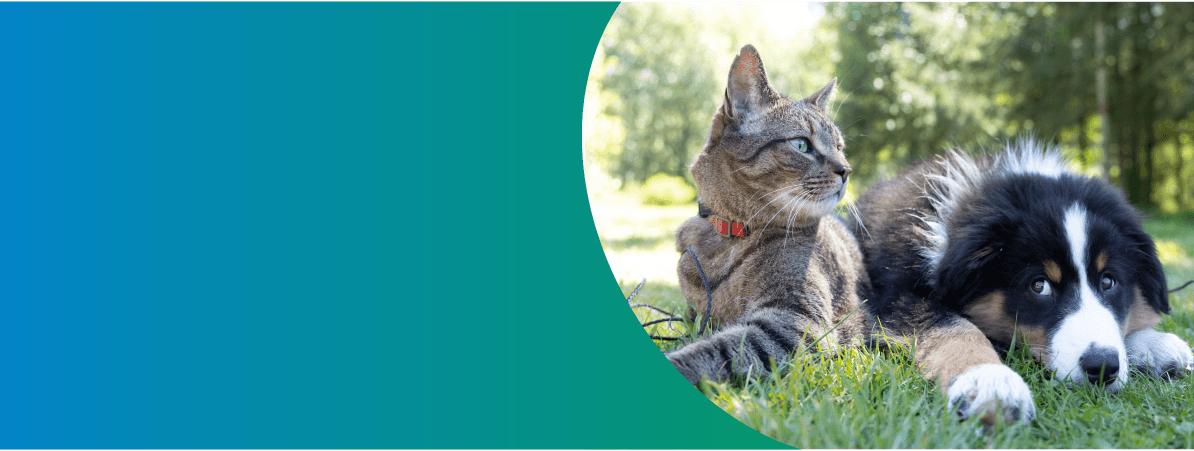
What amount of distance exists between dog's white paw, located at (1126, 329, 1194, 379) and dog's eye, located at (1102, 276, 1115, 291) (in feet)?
1.18

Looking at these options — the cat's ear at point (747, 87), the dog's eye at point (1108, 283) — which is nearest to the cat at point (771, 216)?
the cat's ear at point (747, 87)

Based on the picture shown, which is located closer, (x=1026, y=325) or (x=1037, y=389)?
(x=1037, y=389)

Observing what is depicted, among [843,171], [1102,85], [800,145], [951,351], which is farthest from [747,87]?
[1102,85]

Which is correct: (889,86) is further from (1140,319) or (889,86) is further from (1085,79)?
(1140,319)

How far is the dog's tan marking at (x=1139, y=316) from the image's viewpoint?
2633 mm

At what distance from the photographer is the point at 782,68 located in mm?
12711

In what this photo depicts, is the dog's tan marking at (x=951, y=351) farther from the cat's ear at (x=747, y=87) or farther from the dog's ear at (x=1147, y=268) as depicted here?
the cat's ear at (x=747, y=87)

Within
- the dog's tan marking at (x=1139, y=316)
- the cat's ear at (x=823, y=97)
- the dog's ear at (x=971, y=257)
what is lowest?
the dog's tan marking at (x=1139, y=316)

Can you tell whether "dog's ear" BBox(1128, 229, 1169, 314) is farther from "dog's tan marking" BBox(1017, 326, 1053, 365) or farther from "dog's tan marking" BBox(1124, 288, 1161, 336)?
"dog's tan marking" BBox(1017, 326, 1053, 365)

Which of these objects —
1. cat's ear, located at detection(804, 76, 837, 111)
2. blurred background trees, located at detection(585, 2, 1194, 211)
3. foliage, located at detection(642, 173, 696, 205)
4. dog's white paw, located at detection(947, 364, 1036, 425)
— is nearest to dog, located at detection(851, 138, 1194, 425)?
dog's white paw, located at detection(947, 364, 1036, 425)

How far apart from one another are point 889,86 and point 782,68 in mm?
1975

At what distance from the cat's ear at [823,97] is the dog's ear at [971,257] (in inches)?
31.7

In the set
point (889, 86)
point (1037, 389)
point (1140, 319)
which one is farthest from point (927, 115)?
point (1037, 389)

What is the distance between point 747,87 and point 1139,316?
1829 mm
